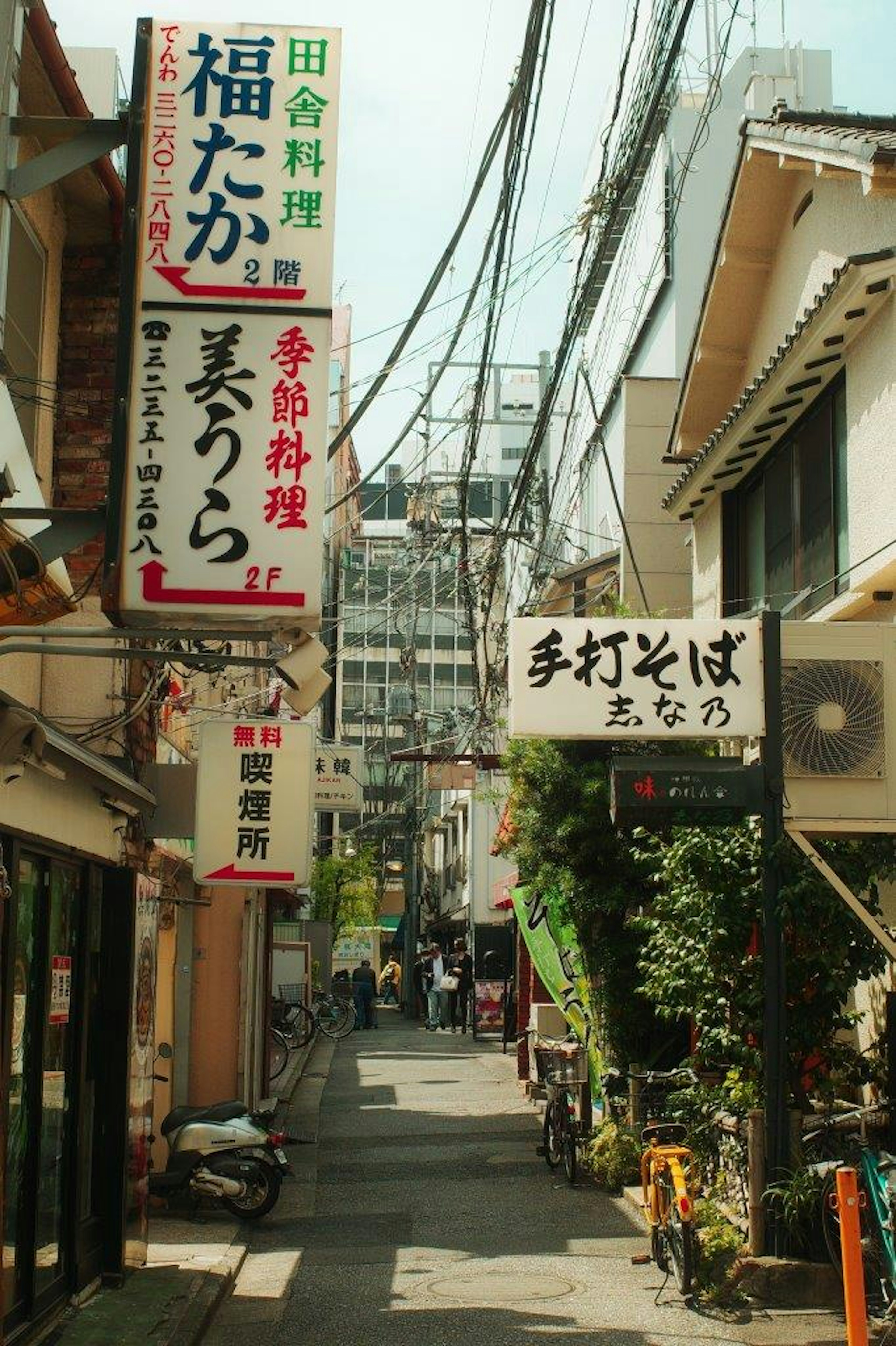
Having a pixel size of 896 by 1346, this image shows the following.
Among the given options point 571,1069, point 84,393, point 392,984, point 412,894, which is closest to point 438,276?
point 84,393

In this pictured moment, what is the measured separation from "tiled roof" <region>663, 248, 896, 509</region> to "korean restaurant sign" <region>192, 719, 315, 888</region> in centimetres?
507

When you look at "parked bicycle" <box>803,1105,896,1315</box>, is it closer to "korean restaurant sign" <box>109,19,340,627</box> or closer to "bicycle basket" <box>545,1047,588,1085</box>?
"korean restaurant sign" <box>109,19,340,627</box>

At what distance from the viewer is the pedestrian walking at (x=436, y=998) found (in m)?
40.5

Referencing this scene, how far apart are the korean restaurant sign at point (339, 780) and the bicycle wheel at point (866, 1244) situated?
19789mm

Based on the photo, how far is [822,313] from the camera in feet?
Result: 39.8

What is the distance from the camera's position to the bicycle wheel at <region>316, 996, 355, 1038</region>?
36.8m

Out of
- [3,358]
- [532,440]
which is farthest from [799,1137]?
[532,440]

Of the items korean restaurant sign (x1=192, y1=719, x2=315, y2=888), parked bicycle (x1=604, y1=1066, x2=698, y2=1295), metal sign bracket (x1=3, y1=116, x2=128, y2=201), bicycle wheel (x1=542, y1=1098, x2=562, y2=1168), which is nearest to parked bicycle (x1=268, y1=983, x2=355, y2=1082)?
bicycle wheel (x1=542, y1=1098, x2=562, y2=1168)

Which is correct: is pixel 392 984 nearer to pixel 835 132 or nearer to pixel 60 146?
pixel 835 132

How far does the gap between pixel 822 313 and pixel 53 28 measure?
630cm

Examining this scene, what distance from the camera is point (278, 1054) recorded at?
2722 cm

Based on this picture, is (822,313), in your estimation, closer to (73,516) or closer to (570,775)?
(570,775)

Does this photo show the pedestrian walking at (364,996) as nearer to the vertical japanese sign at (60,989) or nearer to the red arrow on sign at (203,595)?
the vertical japanese sign at (60,989)

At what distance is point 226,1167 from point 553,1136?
3.94m
